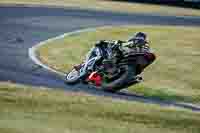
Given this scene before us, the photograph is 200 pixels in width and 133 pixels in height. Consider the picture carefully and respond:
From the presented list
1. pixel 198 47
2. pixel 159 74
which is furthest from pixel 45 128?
pixel 198 47

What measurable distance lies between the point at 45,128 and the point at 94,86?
558 cm

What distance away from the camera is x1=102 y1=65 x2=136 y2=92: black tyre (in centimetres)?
1692

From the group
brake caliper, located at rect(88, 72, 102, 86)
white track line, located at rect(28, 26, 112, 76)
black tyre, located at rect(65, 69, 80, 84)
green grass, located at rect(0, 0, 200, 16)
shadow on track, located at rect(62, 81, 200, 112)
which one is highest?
brake caliper, located at rect(88, 72, 102, 86)

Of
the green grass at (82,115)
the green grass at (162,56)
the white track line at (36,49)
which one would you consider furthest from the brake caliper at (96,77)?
the white track line at (36,49)

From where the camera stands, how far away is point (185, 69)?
21250mm

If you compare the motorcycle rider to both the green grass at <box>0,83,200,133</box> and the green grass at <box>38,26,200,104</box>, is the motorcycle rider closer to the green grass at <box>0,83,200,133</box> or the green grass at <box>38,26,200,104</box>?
the green grass at <box>38,26,200,104</box>

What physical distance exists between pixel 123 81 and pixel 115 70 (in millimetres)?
394

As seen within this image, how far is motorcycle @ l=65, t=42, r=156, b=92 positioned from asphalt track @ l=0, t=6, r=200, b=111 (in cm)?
28

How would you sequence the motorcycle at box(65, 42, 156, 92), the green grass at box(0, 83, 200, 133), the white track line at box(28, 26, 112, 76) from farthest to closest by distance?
the white track line at box(28, 26, 112, 76) → the motorcycle at box(65, 42, 156, 92) → the green grass at box(0, 83, 200, 133)

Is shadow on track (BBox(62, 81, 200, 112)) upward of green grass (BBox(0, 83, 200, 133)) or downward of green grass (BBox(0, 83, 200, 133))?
downward

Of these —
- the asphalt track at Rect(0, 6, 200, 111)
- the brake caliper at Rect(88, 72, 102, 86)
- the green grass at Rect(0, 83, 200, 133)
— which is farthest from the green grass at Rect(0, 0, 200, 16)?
the green grass at Rect(0, 83, 200, 133)

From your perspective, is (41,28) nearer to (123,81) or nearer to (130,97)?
(123,81)

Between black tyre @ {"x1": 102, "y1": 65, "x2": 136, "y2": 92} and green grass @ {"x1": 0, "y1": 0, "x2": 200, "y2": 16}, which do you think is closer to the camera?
black tyre @ {"x1": 102, "y1": 65, "x2": 136, "y2": 92}

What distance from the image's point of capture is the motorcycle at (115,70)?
16828mm
